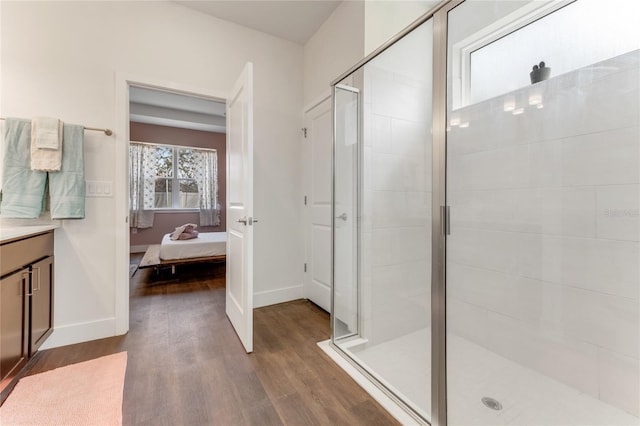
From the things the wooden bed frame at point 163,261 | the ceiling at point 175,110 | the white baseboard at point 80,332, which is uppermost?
the ceiling at point 175,110

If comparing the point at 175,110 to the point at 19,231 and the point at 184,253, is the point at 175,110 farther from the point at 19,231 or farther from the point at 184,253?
the point at 19,231

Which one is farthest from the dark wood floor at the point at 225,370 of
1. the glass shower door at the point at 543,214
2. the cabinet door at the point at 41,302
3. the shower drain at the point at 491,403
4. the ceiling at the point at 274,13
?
the ceiling at the point at 274,13

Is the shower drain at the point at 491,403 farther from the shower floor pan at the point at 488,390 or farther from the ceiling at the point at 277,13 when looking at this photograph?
the ceiling at the point at 277,13

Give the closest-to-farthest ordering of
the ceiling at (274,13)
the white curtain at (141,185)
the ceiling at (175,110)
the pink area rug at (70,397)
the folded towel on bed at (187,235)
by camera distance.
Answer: the pink area rug at (70,397) < the ceiling at (274,13) < the folded towel on bed at (187,235) < the ceiling at (175,110) < the white curtain at (141,185)

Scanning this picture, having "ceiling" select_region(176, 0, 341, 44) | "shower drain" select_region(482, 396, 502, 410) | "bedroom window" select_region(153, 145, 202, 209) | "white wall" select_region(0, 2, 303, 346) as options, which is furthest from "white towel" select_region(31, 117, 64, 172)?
"bedroom window" select_region(153, 145, 202, 209)

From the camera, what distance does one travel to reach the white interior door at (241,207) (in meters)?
1.89

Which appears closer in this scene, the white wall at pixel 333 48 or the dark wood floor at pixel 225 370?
the dark wood floor at pixel 225 370

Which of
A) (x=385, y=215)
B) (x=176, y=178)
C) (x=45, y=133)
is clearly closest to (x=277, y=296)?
(x=385, y=215)

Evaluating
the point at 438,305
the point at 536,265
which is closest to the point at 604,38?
the point at 536,265

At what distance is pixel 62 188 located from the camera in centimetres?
191

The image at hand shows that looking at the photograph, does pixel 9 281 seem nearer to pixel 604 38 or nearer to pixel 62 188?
pixel 62 188

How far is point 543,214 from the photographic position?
1.57 m

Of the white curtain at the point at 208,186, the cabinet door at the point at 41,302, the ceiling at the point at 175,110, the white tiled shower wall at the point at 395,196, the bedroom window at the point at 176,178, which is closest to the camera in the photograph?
the cabinet door at the point at 41,302

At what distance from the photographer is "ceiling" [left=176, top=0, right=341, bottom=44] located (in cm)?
241
